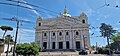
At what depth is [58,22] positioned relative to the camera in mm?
50125

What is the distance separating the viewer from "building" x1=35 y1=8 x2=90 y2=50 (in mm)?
47531

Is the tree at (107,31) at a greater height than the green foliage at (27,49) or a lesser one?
greater

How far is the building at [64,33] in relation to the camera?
156 ft

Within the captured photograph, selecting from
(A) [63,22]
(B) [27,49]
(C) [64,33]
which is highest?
(A) [63,22]

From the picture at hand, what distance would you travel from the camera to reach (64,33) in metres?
49.3

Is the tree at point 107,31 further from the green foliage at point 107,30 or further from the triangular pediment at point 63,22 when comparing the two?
the triangular pediment at point 63,22

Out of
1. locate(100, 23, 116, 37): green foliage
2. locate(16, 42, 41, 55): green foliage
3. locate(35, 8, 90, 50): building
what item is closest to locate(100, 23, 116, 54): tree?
locate(100, 23, 116, 37): green foliage

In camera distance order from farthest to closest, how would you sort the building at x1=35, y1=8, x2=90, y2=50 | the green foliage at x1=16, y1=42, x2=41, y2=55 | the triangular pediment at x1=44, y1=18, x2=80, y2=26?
the triangular pediment at x1=44, y1=18, x2=80, y2=26 < the building at x1=35, y1=8, x2=90, y2=50 < the green foliage at x1=16, y1=42, x2=41, y2=55

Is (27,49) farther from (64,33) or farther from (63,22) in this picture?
(63,22)

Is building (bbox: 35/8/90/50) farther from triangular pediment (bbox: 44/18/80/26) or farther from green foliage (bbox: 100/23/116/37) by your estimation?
green foliage (bbox: 100/23/116/37)

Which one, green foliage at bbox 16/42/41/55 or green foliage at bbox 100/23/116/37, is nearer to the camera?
green foliage at bbox 16/42/41/55

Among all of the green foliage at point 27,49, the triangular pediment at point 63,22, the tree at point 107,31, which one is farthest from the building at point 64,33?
the green foliage at point 27,49

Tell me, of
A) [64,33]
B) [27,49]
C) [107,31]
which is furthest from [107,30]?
[27,49]

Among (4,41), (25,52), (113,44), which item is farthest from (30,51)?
(113,44)
